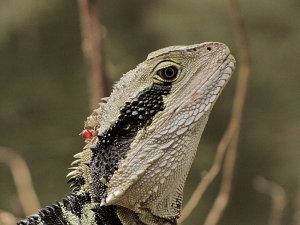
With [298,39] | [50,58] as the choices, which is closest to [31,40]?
[50,58]

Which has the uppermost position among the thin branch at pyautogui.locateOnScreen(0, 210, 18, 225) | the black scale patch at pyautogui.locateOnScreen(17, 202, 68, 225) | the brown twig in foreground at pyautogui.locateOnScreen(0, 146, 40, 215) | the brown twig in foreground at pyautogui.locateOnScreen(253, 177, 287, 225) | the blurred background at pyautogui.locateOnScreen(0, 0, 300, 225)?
the blurred background at pyautogui.locateOnScreen(0, 0, 300, 225)

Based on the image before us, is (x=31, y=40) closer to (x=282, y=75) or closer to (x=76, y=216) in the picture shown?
(x=282, y=75)

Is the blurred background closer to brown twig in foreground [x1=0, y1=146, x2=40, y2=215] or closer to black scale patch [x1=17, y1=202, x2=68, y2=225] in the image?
brown twig in foreground [x1=0, y1=146, x2=40, y2=215]

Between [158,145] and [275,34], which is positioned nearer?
[158,145]


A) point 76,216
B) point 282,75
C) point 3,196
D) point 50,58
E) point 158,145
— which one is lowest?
point 76,216

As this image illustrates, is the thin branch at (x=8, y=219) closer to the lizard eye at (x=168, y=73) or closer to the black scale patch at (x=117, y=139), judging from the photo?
the black scale patch at (x=117, y=139)

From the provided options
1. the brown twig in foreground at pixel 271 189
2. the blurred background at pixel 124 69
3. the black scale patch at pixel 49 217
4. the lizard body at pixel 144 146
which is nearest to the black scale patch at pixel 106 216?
the lizard body at pixel 144 146

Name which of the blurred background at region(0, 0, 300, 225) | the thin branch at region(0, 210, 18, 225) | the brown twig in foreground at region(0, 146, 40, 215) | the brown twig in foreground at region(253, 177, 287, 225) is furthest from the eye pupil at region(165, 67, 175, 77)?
the blurred background at region(0, 0, 300, 225)

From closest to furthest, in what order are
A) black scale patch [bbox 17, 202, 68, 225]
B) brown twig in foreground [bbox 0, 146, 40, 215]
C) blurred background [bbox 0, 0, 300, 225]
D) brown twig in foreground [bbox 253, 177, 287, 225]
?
black scale patch [bbox 17, 202, 68, 225], brown twig in foreground [bbox 0, 146, 40, 215], brown twig in foreground [bbox 253, 177, 287, 225], blurred background [bbox 0, 0, 300, 225]
